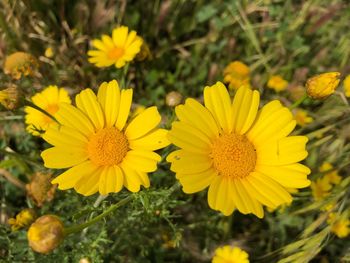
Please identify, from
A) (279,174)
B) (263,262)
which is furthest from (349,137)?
(279,174)

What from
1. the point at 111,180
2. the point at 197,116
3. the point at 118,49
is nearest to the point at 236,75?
the point at 118,49

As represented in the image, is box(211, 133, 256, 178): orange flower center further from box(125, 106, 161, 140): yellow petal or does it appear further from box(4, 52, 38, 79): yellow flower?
box(4, 52, 38, 79): yellow flower

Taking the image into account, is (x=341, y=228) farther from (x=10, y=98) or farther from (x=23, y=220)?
(x=10, y=98)

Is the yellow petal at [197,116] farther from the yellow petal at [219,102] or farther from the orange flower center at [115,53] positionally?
the orange flower center at [115,53]

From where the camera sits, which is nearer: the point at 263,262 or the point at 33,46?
the point at 263,262

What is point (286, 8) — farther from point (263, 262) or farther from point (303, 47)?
point (263, 262)
